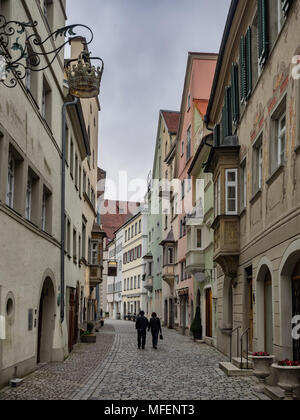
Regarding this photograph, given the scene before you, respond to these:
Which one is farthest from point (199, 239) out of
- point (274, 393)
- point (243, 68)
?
point (274, 393)

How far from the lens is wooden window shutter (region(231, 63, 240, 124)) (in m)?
18.3

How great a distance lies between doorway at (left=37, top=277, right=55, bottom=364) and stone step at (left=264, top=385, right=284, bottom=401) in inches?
322

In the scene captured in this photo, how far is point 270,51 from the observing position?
13.2 m

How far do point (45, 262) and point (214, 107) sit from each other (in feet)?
36.0

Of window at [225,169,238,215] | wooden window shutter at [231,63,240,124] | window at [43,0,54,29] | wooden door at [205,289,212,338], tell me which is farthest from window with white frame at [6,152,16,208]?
wooden door at [205,289,212,338]

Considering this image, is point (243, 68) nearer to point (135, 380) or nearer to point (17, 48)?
point (135, 380)

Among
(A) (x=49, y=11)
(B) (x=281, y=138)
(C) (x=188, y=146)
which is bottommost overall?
(B) (x=281, y=138)

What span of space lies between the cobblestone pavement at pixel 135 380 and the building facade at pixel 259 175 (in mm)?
1374

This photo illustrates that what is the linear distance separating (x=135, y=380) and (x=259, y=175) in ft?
19.4

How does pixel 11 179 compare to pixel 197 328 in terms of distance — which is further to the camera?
Result: pixel 197 328

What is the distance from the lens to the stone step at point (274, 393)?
10045 millimetres

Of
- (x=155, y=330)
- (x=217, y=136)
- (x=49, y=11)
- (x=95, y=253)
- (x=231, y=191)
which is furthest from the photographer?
(x=95, y=253)

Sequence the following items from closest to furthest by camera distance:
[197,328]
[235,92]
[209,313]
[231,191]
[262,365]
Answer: [262,365] → [231,191] → [235,92] → [209,313] → [197,328]

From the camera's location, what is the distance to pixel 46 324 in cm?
1775
